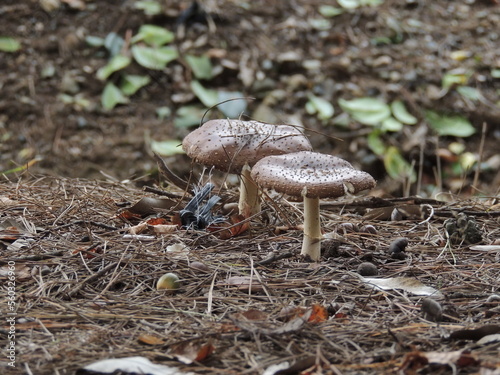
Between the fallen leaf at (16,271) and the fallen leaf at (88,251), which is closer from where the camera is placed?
the fallen leaf at (16,271)

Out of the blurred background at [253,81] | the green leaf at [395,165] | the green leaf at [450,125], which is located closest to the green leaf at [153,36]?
the blurred background at [253,81]

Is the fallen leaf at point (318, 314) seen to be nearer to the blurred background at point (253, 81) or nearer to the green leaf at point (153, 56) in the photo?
the blurred background at point (253, 81)

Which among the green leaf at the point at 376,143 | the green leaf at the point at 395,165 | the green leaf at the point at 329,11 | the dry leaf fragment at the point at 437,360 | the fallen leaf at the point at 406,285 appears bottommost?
the green leaf at the point at 395,165

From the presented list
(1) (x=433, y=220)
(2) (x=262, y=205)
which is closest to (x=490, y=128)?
(1) (x=433, y=220)

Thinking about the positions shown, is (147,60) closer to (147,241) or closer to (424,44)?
(424,44)

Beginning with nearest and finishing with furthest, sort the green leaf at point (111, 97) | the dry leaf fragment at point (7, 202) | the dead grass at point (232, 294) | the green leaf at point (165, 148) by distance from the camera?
the dead grass at point (232, 294)
the dry leaf fragment at point (7, 202)
the green leaf at point (165, 148)
the green leaf at point (111, 97)

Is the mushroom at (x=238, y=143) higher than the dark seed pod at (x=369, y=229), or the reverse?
the mushroom at (x=238, y=143)

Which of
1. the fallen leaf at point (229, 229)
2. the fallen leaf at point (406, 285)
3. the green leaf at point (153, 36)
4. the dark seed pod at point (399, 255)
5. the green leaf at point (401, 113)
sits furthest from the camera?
the green leaf at point (153, 36)
